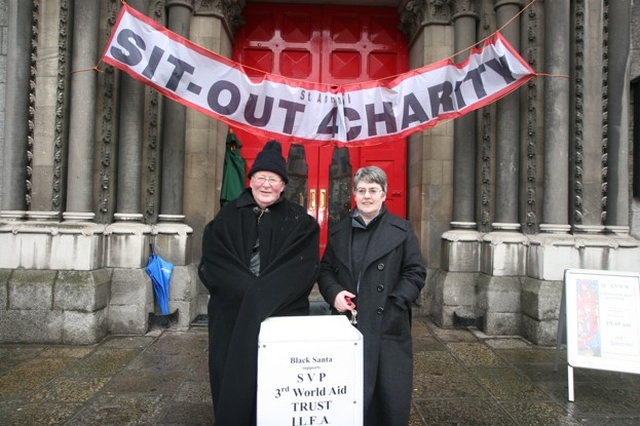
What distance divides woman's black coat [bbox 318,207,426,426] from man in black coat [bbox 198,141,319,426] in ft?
0.75

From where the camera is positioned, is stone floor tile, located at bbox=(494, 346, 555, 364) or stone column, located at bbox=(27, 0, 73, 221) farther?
stone column, located at bbox=(27, 0, 73, 221)

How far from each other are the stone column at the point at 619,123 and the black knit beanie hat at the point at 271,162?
509 cm

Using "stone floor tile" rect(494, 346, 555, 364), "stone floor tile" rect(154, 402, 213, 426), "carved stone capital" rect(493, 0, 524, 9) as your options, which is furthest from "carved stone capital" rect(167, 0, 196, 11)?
"stone floor tile" rect(494, 346, 555, 364)

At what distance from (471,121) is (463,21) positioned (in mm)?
1544

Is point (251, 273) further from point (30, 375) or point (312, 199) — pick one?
point (312, 199)

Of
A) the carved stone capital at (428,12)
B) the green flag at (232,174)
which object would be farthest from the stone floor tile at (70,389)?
the carved stone capital at (428,12)

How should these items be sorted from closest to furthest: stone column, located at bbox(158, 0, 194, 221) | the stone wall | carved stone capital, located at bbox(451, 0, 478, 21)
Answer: the stone wall
stone column, located at bbox(158, 0, 194, 221)
carved stone capital, located at bbox(451, 0, 478, 21)

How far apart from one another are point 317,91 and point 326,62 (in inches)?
74.3

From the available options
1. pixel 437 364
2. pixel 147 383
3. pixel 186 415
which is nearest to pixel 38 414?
pixel 147 383

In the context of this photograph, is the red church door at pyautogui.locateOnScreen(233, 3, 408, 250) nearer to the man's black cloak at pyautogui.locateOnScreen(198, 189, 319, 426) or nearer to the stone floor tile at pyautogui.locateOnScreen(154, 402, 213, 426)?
the stone floor tile at pyautogui.locateOnScreen(154, 402, 213, 426)

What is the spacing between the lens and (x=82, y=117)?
5.62 metres

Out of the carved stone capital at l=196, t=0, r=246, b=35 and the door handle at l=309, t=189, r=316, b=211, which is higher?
the carved stone capital at l=196, t=0, r=246, b=35

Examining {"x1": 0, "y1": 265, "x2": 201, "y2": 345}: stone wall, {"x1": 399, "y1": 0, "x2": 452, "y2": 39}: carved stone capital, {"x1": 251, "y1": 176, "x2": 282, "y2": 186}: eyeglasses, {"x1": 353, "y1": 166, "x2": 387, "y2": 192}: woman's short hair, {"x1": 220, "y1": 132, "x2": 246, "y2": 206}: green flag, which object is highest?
{"x1": 399, "y1": 0, "x2": 452, "y2": 39}: carved stone capital

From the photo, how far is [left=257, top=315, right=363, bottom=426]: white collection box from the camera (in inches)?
85.0
